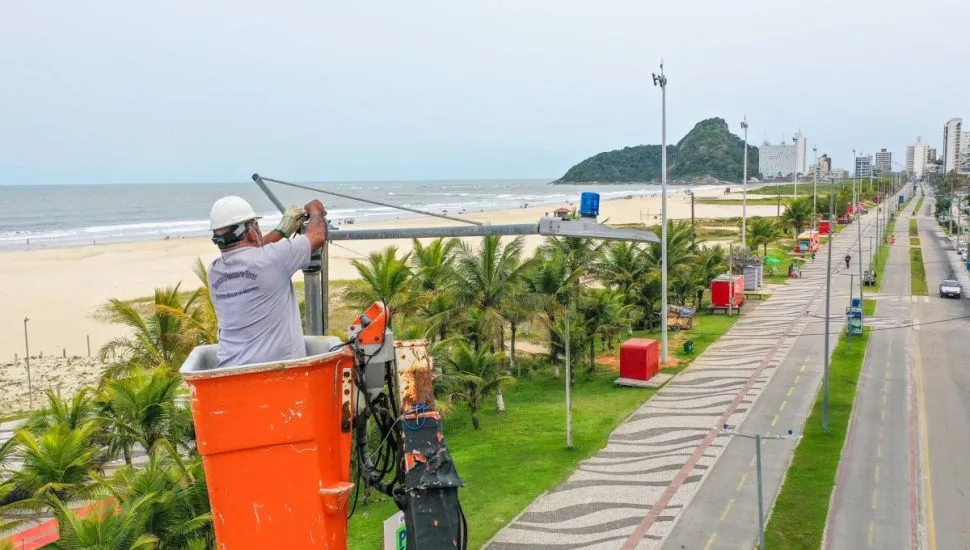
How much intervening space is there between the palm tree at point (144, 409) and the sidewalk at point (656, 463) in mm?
7902

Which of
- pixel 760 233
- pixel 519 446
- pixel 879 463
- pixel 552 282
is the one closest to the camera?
pixel 879 463

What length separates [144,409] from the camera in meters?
16.1

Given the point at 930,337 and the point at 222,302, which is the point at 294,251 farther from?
the point at 930,337

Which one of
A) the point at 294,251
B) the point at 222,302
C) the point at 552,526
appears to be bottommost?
the point at 552,526

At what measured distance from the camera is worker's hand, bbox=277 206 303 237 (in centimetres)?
466

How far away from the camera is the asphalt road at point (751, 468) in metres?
17.2

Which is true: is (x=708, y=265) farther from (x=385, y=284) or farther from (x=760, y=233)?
(x=385, y=284)

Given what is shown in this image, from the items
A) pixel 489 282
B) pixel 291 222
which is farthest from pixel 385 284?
pixel 291 222

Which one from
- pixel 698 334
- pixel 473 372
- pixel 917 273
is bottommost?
pixel 698 334

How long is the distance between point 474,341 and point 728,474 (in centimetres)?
1161

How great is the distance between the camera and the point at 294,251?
14.0 feet

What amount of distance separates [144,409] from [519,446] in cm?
1145

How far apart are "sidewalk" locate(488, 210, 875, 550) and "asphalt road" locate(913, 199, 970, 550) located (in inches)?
186

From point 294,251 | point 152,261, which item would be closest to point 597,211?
point 294,251
